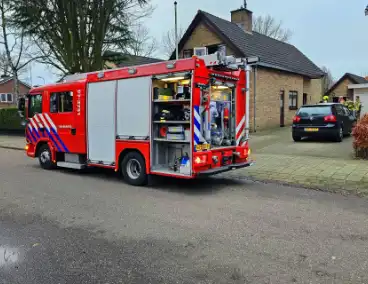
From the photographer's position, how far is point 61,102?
9656 millimetres

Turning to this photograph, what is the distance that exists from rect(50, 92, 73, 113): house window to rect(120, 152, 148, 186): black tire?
7.92 feet

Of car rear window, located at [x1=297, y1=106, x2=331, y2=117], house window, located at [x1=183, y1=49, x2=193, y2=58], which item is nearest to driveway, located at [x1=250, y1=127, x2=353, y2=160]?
car rear window, located at [x1=297, y1=106, x2=331, y2=117]

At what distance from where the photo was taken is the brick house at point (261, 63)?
19578mm

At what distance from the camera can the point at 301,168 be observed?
30.6 ft

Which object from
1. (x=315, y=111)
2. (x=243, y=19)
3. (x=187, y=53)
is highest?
(x=243, y=19)

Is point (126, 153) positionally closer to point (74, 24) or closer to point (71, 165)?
point (71, 165)

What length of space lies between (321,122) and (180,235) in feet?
35.7

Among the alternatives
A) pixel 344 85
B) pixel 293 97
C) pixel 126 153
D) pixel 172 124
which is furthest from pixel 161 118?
pixel 344 85

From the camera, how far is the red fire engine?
7055mm

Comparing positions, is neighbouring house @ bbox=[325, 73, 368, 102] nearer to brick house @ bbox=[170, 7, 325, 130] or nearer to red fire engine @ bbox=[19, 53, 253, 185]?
brick house @ bbox=[170, 7, 325, 130]

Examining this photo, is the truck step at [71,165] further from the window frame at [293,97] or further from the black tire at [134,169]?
the window frame at [293,97]

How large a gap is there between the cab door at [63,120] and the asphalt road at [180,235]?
6.63 ft

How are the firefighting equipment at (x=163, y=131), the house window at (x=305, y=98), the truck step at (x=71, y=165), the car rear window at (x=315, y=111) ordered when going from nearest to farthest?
the firefighting equipment at (x=163, y=131)
the truck step at (x=71, y=165)
the car rear window at (x=315, y=111)
the house window at (x=305, y=98)

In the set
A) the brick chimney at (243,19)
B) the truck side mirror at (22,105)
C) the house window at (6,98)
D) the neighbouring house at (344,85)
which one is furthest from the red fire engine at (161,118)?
the house window at (6,98)
